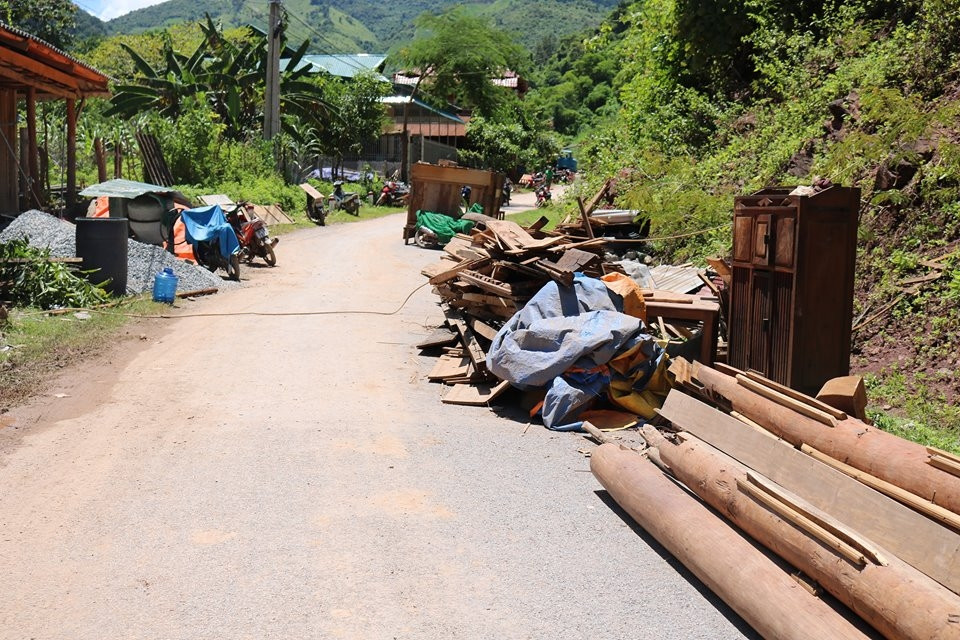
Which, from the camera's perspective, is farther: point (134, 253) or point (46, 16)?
point (46, 16)

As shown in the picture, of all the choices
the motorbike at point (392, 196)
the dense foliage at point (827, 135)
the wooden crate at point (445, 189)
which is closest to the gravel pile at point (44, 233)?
the dense foliage at point (827, 135)

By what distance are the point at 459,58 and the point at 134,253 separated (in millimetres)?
38485

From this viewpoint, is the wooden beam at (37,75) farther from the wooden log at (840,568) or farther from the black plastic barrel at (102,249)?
the wooden log at (840,568)

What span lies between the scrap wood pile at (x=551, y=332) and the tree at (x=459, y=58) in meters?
41.4

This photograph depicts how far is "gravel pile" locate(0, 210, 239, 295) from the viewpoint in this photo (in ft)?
46.8

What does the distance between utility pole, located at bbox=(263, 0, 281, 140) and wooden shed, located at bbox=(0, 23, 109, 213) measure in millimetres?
10068

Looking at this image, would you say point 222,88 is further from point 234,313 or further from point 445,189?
point 234,313

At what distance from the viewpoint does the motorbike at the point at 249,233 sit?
59.3ft

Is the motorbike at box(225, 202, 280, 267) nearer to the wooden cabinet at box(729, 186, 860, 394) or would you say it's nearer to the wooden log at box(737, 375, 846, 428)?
the wooden cabinet at box(729, 186, 860, 394)

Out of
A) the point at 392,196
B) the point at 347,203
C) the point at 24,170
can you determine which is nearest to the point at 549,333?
the point at 24,170

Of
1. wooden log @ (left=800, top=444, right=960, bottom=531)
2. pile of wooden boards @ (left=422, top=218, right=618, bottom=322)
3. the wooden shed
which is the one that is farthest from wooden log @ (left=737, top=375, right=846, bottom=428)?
the wooden shed

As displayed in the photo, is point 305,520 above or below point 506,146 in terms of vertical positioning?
below

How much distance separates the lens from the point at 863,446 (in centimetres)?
534

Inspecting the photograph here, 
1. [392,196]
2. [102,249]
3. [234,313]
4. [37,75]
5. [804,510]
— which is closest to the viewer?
[804,510]
